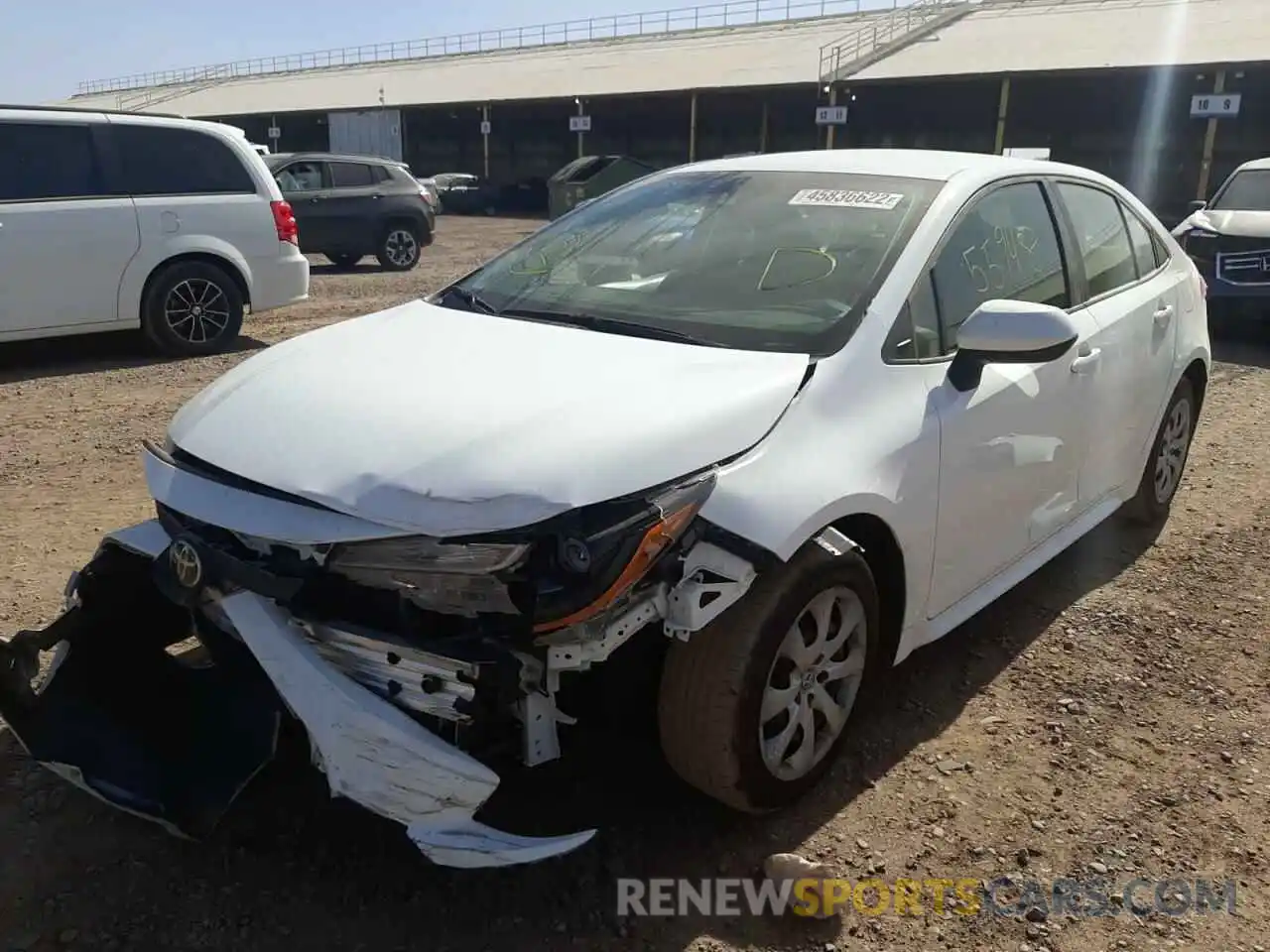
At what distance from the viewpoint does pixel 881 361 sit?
2.92 meters

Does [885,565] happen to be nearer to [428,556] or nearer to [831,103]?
[428,556]

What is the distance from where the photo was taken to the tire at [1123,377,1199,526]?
4.69 metres

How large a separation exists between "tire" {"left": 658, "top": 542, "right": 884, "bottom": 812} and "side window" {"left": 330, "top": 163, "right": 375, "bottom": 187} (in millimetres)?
13271

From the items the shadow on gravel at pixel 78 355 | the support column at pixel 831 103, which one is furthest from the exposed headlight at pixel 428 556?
the support column at pixel 831 103

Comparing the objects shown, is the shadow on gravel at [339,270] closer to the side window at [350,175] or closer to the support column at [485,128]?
the side window at [350,175]

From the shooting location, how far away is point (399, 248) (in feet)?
49.3

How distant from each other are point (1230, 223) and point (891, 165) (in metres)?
7.74

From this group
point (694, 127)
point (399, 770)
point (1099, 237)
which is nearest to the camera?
point (399, 770)

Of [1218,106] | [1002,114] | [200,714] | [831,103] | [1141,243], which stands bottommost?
[200,714]

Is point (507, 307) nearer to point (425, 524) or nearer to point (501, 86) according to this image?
point (425, 524)

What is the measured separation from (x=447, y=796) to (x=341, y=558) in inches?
22.1

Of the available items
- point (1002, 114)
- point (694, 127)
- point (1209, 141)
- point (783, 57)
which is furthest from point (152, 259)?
point (783, 57)

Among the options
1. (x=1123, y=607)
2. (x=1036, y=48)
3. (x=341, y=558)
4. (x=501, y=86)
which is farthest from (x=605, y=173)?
(x=341, y=558)

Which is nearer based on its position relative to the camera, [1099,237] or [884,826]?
[884,826]
